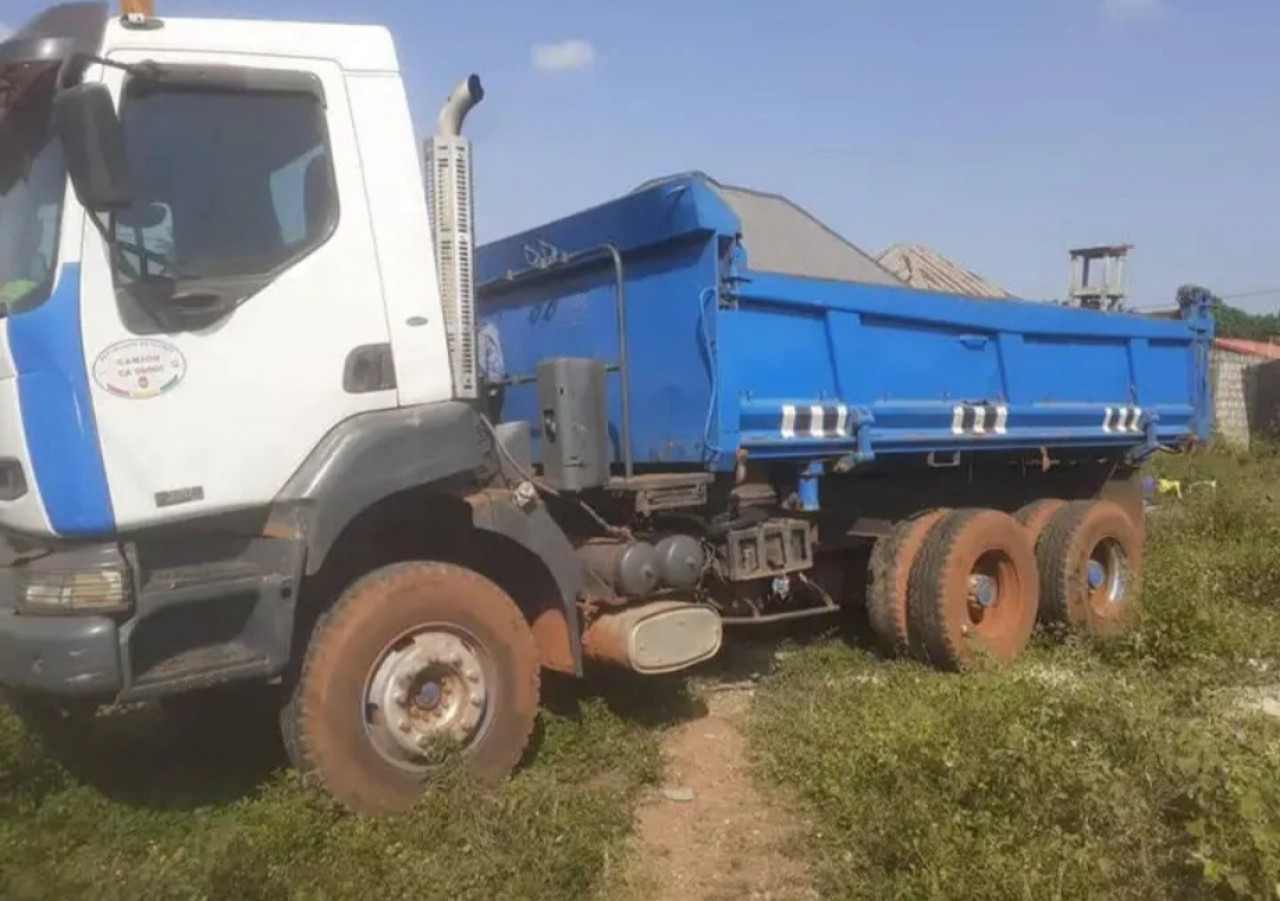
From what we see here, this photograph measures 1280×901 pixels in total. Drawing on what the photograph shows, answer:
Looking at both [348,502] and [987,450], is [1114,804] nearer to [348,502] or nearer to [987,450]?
[348,502]

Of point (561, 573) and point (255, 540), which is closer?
point (255, 540)

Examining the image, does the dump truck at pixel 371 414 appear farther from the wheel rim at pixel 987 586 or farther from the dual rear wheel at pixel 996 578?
the wheel rim at pixel 987 586

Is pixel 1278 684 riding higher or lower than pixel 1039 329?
lower

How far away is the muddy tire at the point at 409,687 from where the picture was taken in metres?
4.14

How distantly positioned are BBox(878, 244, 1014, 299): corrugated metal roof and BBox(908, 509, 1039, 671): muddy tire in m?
2.66

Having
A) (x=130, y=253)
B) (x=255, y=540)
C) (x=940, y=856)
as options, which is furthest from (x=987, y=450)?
(x=130, y=253)

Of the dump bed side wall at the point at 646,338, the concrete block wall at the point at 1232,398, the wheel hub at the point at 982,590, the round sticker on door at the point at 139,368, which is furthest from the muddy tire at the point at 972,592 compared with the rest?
→ the concrete block wall at the point at 1232,398

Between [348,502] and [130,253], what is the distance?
1.10 meters

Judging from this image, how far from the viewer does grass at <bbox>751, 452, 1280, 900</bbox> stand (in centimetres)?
342

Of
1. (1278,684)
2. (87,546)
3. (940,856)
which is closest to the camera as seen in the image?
(940,856)

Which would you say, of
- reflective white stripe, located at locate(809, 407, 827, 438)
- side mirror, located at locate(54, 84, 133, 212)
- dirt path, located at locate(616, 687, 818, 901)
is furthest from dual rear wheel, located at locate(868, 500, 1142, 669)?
side mirror, located at locate(54, 84, 133, 212)

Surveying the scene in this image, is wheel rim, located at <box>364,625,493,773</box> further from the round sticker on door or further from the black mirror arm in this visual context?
the black mirror arm

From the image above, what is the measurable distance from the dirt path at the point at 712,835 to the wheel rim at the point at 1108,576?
3287 millimetres

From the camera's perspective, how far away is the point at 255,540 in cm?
411
